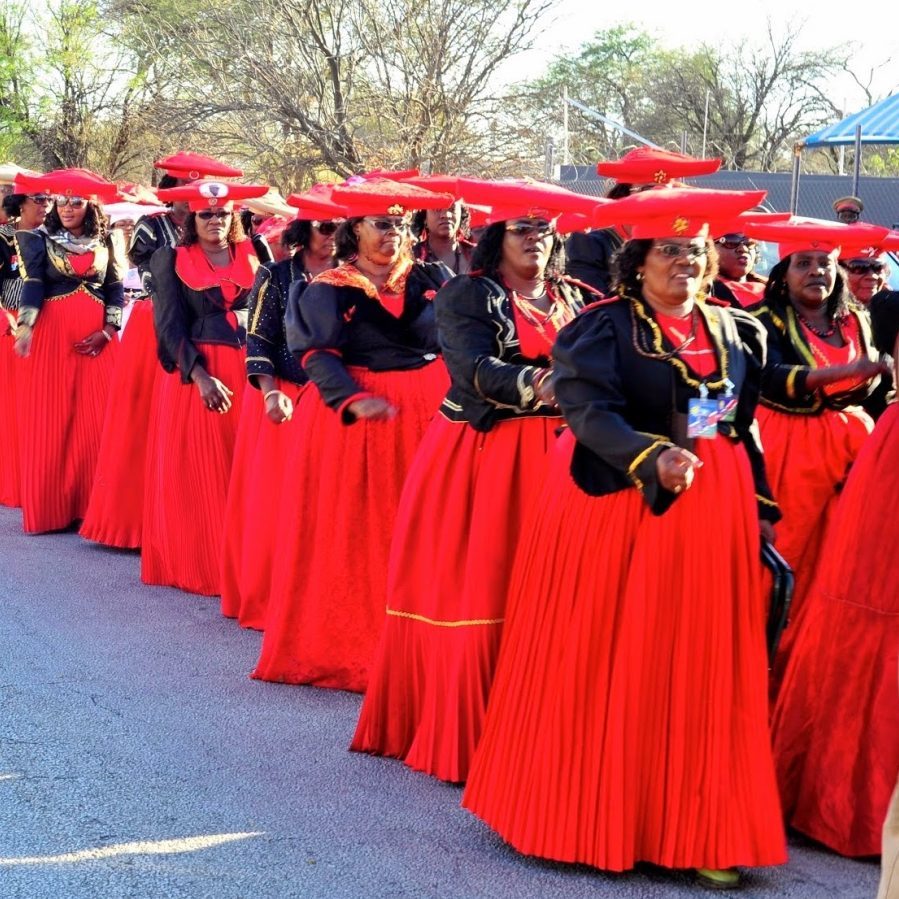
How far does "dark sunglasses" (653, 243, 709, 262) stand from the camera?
4676mm

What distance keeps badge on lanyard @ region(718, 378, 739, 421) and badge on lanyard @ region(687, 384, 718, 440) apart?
3cm

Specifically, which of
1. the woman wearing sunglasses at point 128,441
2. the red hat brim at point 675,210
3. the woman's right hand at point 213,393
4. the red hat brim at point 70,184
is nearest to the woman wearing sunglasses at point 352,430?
the woman's right hand at point 213,393

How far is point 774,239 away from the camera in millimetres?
6160

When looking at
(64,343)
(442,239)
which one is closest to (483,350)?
(442,239)

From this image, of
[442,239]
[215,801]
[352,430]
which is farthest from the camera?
[442,239]

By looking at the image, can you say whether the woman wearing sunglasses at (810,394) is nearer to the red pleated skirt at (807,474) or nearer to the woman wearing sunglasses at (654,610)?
the red pleated skirt at (807,474)

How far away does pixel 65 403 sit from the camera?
10797 millimetres

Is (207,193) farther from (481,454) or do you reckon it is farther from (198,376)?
(481,454)

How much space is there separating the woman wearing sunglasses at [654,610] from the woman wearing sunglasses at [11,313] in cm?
676

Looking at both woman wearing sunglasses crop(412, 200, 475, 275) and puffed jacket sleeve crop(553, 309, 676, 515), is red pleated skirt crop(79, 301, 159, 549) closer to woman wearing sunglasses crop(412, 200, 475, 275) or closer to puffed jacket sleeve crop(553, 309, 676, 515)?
woman wearing sunglasses crop(412, 200, 475, 275)

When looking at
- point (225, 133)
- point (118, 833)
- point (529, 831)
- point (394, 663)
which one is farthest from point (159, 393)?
point (225, 133)

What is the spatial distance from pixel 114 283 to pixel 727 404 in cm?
684

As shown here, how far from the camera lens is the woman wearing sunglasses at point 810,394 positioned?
20.1 feet

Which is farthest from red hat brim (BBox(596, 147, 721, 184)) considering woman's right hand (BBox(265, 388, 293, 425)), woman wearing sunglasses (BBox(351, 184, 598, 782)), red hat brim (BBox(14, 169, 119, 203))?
red hat brim (BBox(14, 169, 119, 203))
